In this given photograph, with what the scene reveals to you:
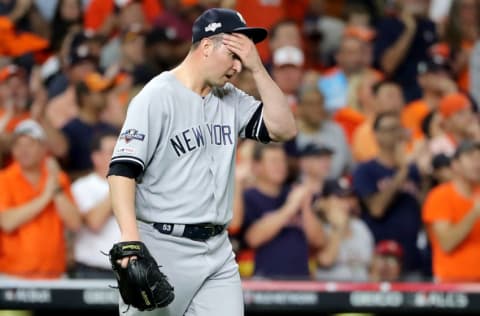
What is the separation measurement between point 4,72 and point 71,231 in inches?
68.7

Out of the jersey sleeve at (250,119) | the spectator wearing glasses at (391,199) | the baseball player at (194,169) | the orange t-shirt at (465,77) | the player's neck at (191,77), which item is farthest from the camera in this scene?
the orange t-shirt at (465,77)

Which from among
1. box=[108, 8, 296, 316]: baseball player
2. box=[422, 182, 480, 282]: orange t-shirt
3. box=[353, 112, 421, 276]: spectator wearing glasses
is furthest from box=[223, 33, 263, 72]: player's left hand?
box=[353, 112, 421, 276]: spectator wearing glasses

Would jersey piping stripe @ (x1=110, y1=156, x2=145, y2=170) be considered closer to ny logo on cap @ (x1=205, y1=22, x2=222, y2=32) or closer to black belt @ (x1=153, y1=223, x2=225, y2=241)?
black belt @ (x1=153, y1=223, x2=225, y2=241)

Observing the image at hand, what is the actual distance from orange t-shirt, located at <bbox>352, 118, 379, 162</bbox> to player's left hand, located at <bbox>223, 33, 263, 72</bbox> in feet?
14.7

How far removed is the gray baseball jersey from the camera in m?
4.76

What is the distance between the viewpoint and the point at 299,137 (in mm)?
9305

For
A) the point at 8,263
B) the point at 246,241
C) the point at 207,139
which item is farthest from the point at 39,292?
the point at 207,139

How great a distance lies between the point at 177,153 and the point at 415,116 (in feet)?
18.6

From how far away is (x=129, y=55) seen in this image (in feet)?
33.9

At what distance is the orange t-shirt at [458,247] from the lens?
25.8ft

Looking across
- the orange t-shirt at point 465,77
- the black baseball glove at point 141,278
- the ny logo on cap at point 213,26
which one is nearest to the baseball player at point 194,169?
the ny logo on cap at point 213,26

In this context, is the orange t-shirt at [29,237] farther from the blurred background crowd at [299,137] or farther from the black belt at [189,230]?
the black belt at [189,230]

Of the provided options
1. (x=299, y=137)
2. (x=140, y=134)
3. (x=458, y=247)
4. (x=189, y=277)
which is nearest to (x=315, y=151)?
(x=299, y=137)

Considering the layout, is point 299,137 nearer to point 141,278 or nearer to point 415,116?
point 415,116
